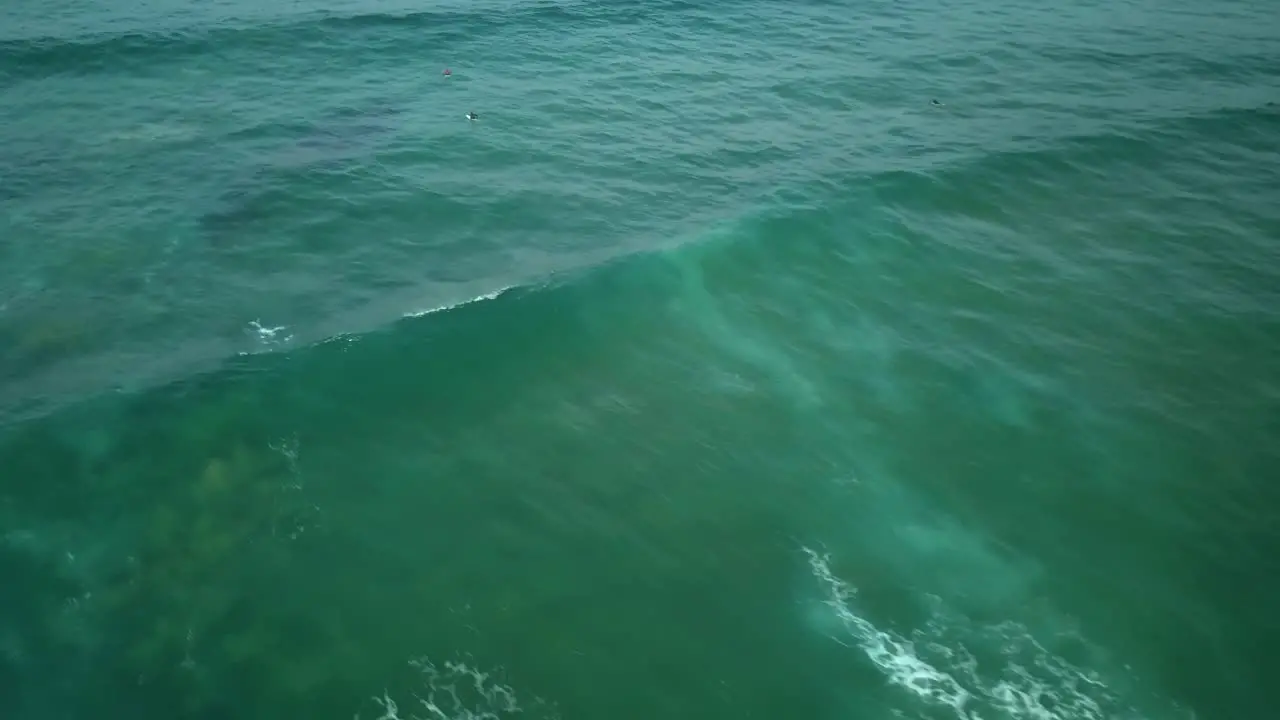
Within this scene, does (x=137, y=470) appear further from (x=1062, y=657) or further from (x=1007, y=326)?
(x=1007, y=326)

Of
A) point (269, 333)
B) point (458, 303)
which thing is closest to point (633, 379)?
point (458, 303)

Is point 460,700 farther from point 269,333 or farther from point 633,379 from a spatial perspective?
point 269,333

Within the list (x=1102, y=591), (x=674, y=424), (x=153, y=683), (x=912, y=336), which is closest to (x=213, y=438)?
(x=153, y=683)

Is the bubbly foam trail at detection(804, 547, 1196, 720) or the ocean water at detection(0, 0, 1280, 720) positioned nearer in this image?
the bubbly foam trail at detection(804, 547, 1196, 720)

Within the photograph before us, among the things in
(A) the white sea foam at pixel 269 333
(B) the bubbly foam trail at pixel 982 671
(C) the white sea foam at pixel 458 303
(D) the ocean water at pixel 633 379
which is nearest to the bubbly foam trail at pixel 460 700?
(D) the ocean water at pixel 633 379

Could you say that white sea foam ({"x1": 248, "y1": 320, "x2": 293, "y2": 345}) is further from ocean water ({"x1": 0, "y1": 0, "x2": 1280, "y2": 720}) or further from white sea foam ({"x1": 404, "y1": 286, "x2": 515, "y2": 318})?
white sea foam ({"x1": 404, "y1": 286, "x2": 515, "y2": 318})

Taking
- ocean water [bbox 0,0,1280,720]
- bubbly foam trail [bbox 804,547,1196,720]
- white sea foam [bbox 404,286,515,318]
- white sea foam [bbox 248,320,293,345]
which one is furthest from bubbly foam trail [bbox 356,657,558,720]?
white sea foam [bbox 404,286,515,318]
